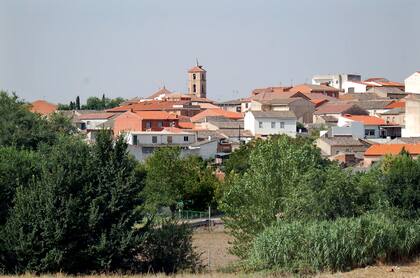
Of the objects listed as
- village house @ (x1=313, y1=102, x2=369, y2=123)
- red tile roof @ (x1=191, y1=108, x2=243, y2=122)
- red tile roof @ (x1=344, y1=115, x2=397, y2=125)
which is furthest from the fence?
village house @ (x1=313, y1=102, x2=369, y2=123)

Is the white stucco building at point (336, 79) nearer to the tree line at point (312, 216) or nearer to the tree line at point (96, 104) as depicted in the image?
the tree line at point (96, 104)

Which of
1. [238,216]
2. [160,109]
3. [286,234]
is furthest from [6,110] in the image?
[160,109]

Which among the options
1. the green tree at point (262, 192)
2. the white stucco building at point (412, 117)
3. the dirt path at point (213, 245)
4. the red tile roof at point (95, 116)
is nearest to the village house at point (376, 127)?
the white stucco building at point (412, 117)

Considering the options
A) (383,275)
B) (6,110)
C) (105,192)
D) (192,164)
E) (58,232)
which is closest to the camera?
(383,275)

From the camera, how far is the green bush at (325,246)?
A: 21047 mm

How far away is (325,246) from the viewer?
2103cm

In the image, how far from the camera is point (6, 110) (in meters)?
50.7

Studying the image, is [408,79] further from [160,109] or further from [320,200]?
[320,200]

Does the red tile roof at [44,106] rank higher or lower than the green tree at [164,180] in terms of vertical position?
higher

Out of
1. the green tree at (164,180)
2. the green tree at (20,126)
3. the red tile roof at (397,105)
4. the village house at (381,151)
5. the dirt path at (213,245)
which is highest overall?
the red tile roof at (397,105)

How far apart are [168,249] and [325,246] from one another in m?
4.28

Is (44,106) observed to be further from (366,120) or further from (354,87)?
(354,87)

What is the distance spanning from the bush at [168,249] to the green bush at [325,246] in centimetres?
186

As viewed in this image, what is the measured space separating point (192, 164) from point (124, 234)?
25237mm
